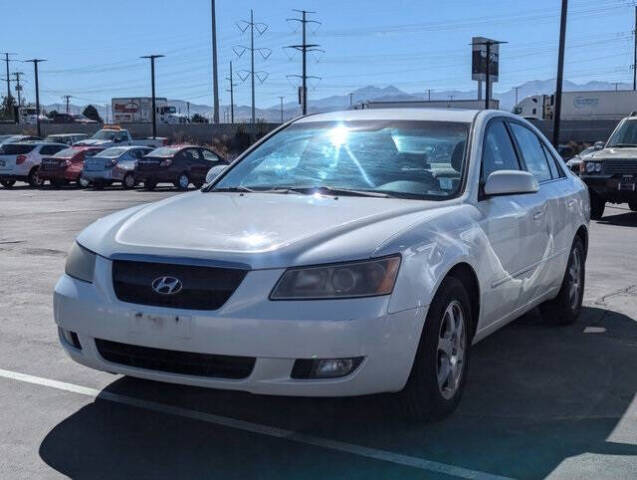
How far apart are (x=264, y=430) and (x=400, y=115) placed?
2.43 metres

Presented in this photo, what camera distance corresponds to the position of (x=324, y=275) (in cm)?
376

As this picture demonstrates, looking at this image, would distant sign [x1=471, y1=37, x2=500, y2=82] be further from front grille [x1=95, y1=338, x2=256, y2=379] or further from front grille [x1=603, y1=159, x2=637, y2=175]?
front grille [x1=95, y1=338, x2=256, y2=379]

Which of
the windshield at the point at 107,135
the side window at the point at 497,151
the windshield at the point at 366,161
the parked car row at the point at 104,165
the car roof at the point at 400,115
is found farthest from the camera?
the windshield at the point at 107,135

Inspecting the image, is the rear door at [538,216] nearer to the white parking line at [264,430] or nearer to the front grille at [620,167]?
the white parking line at [264,430]

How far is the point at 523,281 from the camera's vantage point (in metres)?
5.32

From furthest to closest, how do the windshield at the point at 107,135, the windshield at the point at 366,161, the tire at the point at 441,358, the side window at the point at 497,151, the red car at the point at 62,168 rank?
the windshield at the point at 107,135, the red car at the point at 62,168, the side window at the point at 497,151, the windshield at the point at 366,161, the tire at the point at 441,358

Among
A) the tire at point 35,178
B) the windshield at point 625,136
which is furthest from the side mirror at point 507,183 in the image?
the tire at point 35,178

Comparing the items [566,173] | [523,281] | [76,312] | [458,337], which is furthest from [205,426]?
[566,173]

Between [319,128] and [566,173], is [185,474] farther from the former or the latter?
[566,173]

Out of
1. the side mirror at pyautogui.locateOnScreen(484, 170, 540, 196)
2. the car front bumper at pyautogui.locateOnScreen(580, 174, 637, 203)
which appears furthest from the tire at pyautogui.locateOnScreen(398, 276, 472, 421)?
the car front bumper at pyautogui.locateOnScreen(580, 174, 637, 203)

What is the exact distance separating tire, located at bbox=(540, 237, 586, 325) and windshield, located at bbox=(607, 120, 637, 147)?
930 centimetres

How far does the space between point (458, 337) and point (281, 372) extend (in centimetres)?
116

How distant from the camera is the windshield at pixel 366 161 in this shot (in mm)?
4957

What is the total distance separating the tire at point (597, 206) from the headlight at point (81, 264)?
1221 centimetres
